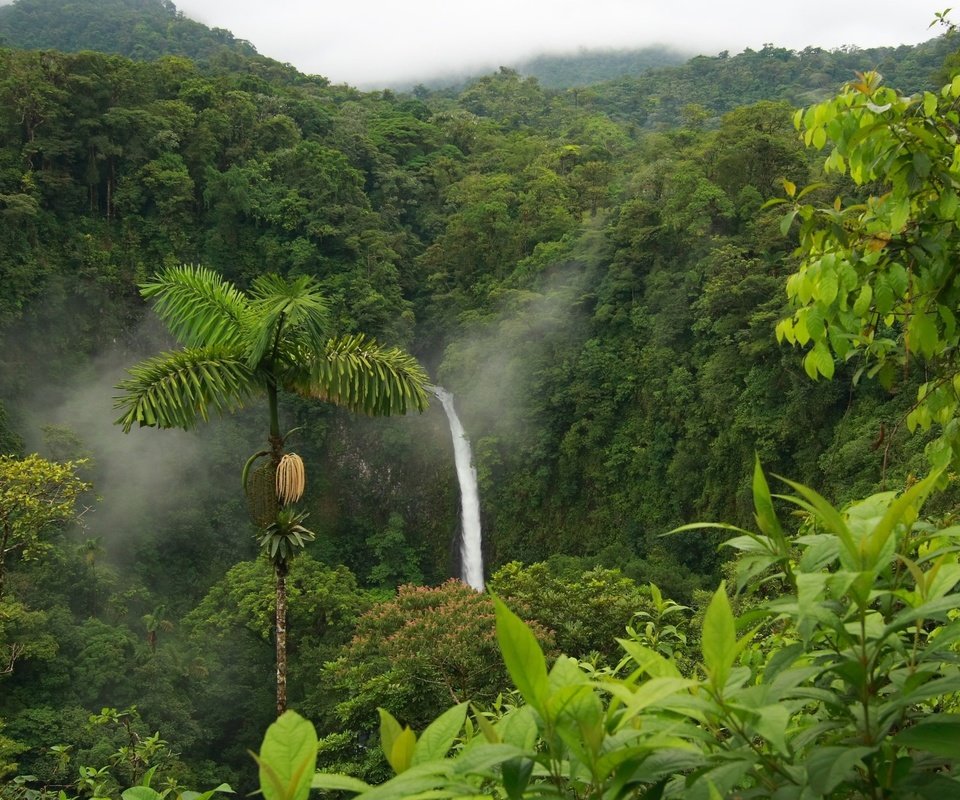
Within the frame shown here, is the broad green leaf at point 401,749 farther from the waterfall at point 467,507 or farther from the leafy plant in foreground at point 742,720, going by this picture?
the waterfall at point 467,507

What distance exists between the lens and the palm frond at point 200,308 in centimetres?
491

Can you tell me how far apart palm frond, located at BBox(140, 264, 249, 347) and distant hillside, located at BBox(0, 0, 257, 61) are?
119 ft

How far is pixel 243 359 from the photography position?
4.91 meters

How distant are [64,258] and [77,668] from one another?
11516 millimetres

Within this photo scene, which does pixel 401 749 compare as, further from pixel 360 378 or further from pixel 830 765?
pixel 360 378

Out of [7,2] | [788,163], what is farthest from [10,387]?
[7,2]

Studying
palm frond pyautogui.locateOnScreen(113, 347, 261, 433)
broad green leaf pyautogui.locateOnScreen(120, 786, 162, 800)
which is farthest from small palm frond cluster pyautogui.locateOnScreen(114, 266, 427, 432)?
broad green leaf pyautogui.locateOnScreen(120, 786, 162, 800)

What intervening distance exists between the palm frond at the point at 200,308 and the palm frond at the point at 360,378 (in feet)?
1.67

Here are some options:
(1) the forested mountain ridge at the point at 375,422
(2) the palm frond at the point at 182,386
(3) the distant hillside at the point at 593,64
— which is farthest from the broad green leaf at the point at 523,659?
(3) the distant hillside at the point at 593,64

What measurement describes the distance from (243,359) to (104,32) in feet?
137

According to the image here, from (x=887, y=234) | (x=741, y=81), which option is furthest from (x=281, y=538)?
(x=741, y=81)

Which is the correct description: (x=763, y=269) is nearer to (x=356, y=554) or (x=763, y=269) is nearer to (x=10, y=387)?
(x=356, y=554)

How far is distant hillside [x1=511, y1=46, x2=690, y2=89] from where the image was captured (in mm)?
61812

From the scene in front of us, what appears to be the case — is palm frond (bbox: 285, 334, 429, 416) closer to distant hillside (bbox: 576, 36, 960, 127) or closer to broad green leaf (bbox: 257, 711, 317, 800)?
broad green leaf (bbox: 257, 711, 317, 800)
